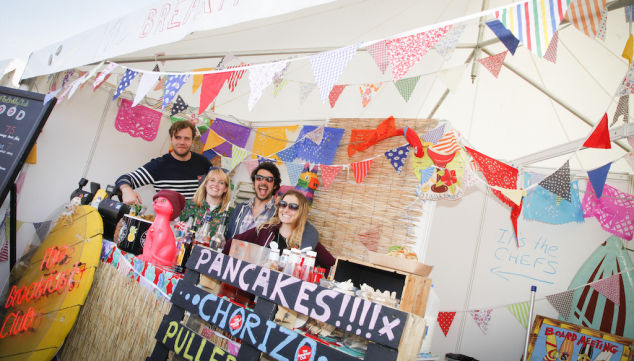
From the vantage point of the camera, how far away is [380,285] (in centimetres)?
254

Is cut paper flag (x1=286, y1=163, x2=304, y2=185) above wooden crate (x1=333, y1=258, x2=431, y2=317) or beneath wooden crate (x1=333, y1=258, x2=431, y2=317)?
above

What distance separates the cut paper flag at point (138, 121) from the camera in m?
5.13

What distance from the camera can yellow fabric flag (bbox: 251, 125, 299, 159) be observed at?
4941 mm

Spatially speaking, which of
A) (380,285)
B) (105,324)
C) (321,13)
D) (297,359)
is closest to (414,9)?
(321,13)

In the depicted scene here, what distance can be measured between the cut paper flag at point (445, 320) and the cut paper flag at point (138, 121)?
165 inches

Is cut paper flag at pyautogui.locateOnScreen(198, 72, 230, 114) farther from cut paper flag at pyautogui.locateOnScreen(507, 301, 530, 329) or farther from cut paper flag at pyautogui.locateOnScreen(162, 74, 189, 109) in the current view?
cut paper flag at pyautogui.locateOnScreen(507, 301, 530, 329)

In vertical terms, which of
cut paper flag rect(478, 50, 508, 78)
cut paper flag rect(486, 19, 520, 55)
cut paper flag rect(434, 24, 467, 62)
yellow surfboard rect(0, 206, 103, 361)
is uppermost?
cut paper flag rect(478, 50, 508, 78)

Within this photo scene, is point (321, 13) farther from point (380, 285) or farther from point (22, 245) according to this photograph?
point (22, 245)

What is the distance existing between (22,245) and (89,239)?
7.34 ft

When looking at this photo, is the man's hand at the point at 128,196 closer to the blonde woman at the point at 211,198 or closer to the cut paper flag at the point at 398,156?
the blonde woman at the point at 211,198

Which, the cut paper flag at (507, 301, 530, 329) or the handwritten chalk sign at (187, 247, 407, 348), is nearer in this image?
the handwritten chalk sign at (187, 247, 407, 348)

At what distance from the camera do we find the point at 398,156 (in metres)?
3.92

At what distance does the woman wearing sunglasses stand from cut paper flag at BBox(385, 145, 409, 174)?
1.05m

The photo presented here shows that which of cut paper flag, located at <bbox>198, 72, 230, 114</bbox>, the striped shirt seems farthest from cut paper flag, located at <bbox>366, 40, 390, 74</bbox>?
the striped shirt
